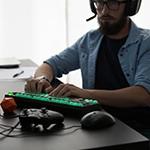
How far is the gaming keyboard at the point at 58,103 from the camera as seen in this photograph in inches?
40.3

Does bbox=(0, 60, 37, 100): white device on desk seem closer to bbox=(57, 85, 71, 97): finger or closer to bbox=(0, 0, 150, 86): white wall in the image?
bbox=(57, 85, 71, 97): finger

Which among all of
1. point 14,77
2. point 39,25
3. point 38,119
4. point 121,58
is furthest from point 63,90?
point 39,25

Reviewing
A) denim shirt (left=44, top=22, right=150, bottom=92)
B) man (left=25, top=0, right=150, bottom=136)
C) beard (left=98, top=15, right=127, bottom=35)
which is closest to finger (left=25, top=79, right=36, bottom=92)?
man (left=25, top=0, right=150, bottom=136)

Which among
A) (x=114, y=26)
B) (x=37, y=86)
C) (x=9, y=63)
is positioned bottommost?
(x=9, y=63)

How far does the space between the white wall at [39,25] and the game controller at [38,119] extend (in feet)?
5.90

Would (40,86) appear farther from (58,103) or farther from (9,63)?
(9,63)

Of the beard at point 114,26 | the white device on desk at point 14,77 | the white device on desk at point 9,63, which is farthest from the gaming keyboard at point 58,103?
the white device on desk at point 9,63

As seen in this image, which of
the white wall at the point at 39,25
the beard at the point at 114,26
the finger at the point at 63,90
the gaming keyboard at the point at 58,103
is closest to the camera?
the gaming keyboard at the point at 58,103

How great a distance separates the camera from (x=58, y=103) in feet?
3.48

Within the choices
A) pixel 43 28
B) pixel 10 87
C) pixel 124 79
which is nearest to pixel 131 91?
pixel 124 79

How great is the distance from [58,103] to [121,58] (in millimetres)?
498

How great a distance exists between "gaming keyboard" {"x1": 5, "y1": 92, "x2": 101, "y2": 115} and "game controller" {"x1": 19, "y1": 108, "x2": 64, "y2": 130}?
85mm

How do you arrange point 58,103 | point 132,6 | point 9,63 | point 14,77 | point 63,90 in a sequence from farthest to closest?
point 9,63 < point 14,77 < point 132,6 < point 63,90 < point 58,103

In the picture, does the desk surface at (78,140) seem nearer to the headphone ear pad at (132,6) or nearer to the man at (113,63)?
the man at (113,63)
